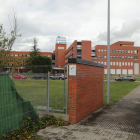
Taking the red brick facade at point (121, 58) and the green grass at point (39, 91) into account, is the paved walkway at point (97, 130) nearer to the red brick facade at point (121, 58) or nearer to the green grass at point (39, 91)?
the green grass at point (39, 91)

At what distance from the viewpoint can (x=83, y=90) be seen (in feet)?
22.0

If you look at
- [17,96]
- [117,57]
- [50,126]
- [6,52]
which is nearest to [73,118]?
[50,126]

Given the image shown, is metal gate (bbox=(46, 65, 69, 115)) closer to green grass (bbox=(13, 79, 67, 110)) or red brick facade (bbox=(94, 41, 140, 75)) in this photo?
green grass (bbox=(13, 79, 67, 110))

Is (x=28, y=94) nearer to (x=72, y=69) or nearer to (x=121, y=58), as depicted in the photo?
(x=72, y=69)

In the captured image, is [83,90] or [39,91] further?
[83,90]

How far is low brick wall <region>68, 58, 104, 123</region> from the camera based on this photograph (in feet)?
19.8

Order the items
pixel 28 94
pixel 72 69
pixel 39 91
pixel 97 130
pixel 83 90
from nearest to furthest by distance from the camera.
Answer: pixel 28 94 → pixel 97 130 → pixel 39 91 → pixel 72 69 → pixel 83 90

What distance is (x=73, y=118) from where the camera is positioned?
19.7 ft

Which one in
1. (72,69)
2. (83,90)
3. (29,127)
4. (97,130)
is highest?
(72,69)

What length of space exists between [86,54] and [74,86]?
69.4m

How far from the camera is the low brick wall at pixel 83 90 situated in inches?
238

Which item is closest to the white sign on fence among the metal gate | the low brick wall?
the low brick wall

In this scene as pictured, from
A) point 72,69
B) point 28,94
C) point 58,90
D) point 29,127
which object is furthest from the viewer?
point 58,90

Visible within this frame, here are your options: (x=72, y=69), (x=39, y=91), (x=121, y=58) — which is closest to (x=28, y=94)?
(x=39, y=91)
